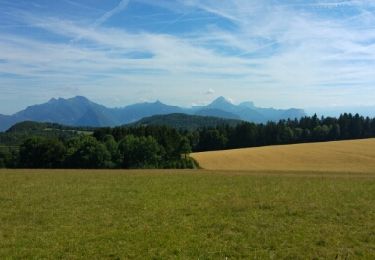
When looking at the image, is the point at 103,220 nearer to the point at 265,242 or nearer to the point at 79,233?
the point at 79,233

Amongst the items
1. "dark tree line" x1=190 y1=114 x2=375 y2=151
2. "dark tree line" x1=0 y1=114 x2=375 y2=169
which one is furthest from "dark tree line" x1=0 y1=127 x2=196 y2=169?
"dark tree line" x1=190 y1=114 x2=375 y2=151

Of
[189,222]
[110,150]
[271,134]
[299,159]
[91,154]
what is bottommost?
[299,159]

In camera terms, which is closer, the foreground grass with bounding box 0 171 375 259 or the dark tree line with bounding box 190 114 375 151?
the foreground grass with bounding box 0 171 375 259

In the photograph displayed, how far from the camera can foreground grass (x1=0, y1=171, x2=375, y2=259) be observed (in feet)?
41.6

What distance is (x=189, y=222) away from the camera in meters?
16.8

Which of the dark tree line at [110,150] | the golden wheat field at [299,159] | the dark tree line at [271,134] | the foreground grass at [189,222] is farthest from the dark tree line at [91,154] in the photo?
the foreground grass at [189,222]

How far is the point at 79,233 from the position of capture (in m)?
15.0

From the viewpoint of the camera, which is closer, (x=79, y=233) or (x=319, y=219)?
(x=79, y=233)

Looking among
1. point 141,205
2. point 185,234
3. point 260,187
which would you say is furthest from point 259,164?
point 185,234

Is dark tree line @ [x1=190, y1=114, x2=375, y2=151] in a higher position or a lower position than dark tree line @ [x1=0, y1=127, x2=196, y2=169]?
higher

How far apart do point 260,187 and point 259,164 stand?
50.5 meters

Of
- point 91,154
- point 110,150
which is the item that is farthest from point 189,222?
point 110,150

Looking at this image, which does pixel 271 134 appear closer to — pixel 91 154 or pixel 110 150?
pixel 110 150

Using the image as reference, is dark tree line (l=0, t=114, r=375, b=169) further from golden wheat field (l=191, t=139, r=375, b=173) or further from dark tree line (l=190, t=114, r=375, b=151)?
golden wheat field (l=191, t=139, r=375, b=173)
